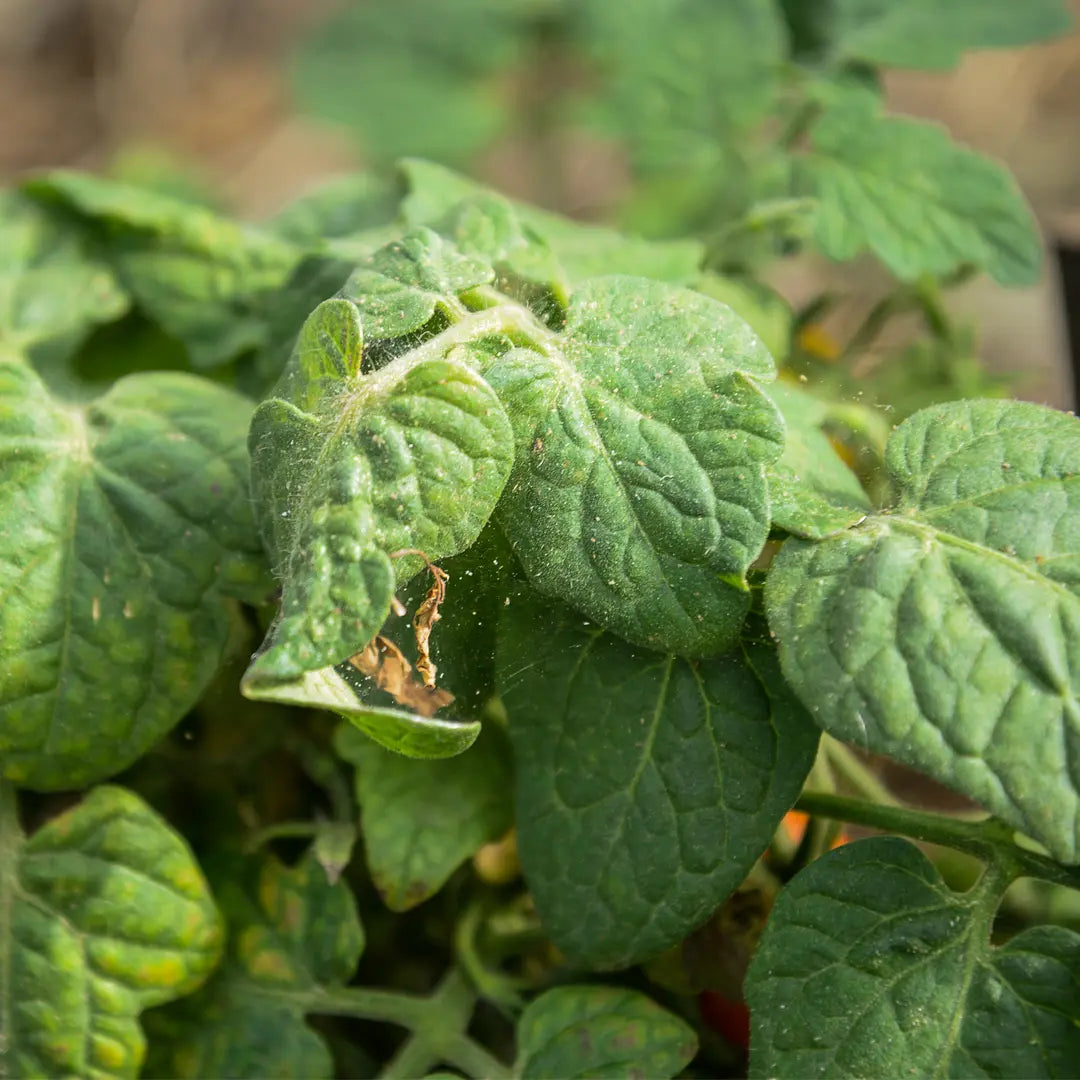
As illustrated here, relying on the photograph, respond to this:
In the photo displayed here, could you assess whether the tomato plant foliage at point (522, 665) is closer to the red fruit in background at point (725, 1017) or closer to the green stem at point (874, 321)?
the red fruit in background at point (725, 1017)

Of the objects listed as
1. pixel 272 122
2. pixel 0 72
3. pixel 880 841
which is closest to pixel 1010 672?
pixel 880 841

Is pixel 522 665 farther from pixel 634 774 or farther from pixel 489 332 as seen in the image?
pixel 489 332

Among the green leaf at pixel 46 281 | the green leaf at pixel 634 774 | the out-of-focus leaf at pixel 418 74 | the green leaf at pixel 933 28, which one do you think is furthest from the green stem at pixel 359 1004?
the out-of-focus leaf at pixel 418 74

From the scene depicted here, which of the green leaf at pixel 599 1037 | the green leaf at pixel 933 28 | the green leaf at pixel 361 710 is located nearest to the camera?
the green leaf at pixel 361 710

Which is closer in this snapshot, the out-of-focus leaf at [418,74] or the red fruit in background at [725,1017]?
the red fruit in background at [725,1017]

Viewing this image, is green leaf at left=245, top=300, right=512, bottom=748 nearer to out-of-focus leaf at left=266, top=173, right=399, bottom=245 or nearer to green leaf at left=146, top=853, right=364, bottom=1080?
green leaf at left=146, top=853, right=364, bottom=1080

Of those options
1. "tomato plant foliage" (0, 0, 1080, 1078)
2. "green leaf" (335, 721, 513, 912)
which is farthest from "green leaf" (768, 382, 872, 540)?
"green leaf" (335, 721, 513, 912)

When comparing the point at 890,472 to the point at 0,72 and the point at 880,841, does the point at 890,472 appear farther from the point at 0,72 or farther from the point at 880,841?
the point at 0,72
